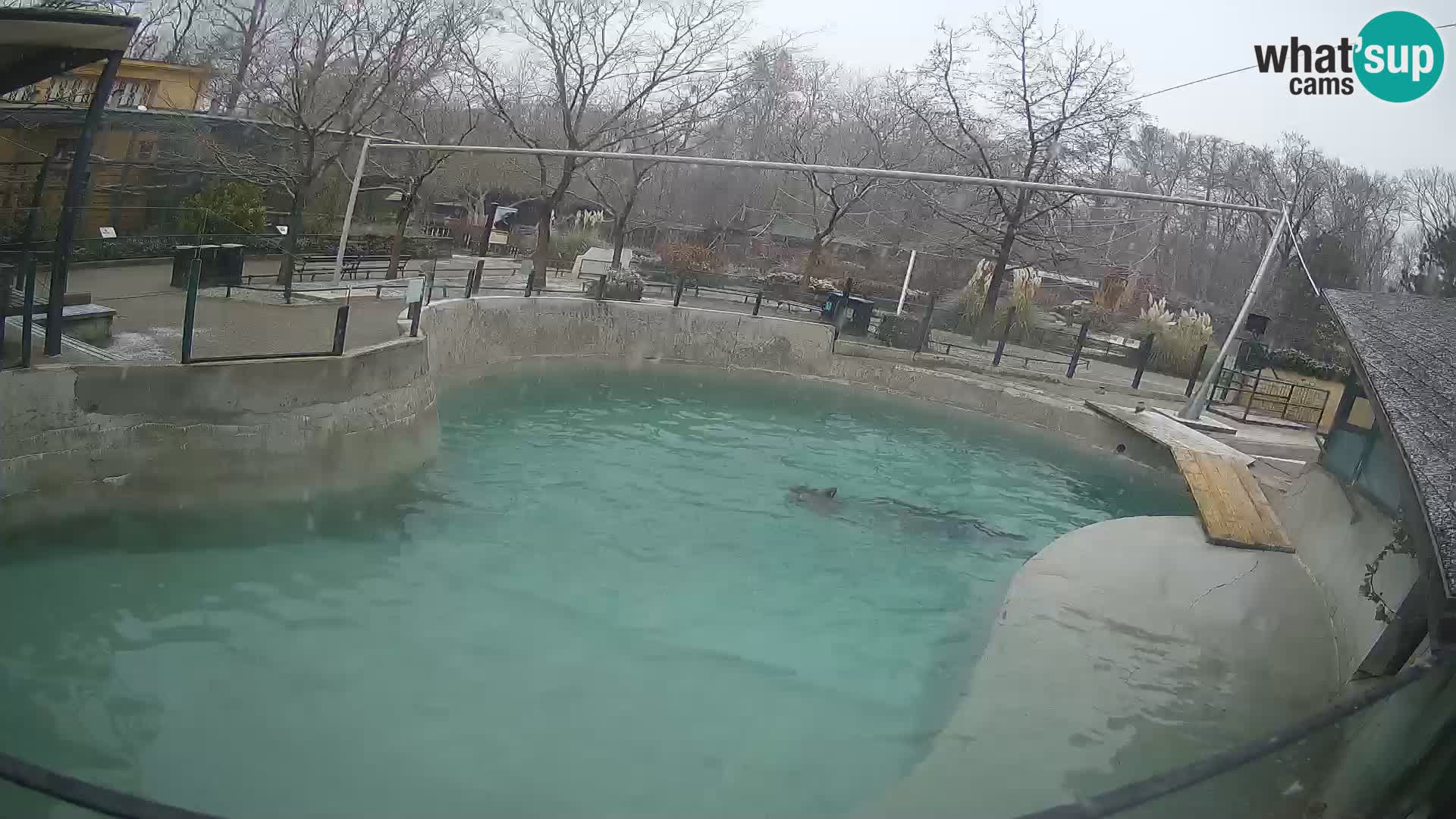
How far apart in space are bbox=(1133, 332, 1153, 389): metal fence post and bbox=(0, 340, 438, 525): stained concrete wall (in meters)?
12.7

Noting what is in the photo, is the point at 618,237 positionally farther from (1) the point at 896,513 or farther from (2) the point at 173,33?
(1) the point at 896,513

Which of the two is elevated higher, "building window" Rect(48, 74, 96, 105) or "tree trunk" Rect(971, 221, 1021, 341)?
"tree trunk" Rect(971, 221, 1021, 341)

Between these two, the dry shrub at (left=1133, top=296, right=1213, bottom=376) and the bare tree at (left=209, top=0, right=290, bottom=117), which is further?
the dry shrub at (left=1133, top=296, right=1213, bottom=376)

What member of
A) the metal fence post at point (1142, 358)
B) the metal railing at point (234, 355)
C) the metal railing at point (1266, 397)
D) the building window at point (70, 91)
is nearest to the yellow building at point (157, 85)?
the building window at point (70, 91)

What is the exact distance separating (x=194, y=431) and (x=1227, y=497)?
866 centimetres

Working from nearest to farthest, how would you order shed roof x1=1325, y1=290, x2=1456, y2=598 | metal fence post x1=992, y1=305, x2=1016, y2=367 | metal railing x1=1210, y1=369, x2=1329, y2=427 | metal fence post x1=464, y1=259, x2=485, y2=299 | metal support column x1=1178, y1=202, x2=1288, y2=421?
shed roof x1=1325, y1=290, x2=1456, y2=598
metal support column x1=1178, y1=202, x2=1288, y2=421
metal fence post x1=464, y1=259, x2=485, y2=299
metal railing x1=1210, y1=369, x2=1329, y2=427
metal fence post x1=992, y1=305, x2=1016, y2=367

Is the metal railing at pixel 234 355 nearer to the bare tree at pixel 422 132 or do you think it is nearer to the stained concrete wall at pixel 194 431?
the stained concrete wall at pixel 194 431

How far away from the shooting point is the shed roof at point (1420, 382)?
2.87m

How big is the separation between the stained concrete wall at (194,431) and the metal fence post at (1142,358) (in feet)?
41.8

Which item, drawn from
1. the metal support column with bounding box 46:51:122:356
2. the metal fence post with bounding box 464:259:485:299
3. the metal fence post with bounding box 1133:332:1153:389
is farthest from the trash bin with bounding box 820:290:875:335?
the metal support column with bounding box 46:51:122:356

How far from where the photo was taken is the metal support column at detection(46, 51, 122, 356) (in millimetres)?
6746

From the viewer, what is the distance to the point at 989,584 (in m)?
8.77

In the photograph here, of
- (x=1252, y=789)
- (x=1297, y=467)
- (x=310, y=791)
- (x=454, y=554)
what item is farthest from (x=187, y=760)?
(x=1297, y=467)

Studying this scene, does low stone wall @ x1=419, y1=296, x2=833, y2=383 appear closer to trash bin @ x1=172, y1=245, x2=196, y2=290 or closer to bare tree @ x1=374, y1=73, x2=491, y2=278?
bare tree @ x1=374, y1=73, x2=491, y2=278
